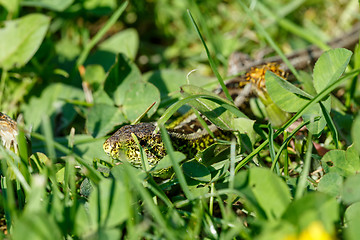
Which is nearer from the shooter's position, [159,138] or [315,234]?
[315,234]

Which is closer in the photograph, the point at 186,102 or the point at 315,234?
the point at 315,234

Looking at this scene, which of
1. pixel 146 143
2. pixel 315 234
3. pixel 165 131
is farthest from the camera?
pixel 146 143

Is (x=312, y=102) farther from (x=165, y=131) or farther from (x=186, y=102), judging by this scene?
(x=165, y=131)

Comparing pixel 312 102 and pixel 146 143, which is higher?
pixel 312 102

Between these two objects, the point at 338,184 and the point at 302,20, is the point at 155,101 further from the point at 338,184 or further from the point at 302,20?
the point at 302,20

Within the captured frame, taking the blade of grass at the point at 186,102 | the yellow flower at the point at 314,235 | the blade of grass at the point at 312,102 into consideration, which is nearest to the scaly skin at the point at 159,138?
the blade of grass at the point at 186,102

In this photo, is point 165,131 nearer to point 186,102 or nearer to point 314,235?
point 186,102

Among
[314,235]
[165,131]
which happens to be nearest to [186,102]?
[165,131]

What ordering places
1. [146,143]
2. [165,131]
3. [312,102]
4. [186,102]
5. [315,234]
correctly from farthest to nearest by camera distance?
1. [146,143]
2. [186,102]
3. [312,102]
4. [165,131]
5. [315,234]

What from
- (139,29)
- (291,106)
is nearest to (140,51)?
(139,29)
